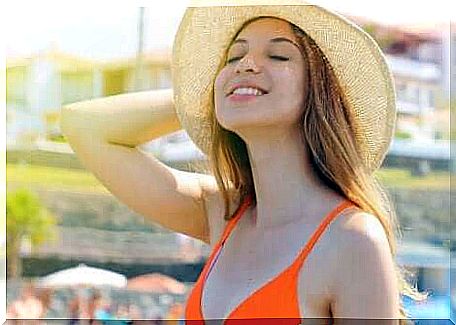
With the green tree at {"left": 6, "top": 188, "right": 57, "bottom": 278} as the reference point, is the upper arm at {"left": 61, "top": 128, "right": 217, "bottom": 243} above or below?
above

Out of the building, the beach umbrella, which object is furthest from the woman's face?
the beach umbrella

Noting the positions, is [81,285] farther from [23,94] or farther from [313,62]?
[313,62]

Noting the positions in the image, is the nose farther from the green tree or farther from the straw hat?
the green tree

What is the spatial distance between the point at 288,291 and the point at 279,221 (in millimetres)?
138

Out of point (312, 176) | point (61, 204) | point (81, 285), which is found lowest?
point (81, 285)

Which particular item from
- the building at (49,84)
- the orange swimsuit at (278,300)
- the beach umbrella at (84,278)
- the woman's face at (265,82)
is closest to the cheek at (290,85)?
the woman's face at (265,82)

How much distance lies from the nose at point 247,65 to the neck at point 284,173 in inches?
3.3

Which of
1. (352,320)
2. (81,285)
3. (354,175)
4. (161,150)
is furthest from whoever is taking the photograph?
(81,285)

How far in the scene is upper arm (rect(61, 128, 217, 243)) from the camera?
1.12 m

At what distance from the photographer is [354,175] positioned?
942 mm

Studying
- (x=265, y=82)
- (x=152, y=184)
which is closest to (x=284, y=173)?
(x=265, y=82)

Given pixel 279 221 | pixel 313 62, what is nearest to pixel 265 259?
pixel 279 221

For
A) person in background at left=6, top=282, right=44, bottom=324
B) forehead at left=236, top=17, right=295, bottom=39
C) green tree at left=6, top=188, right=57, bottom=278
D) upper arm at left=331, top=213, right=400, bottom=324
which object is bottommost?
person in background at left=6, top=282, right=44, bottom=324

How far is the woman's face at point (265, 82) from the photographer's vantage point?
0.93m
